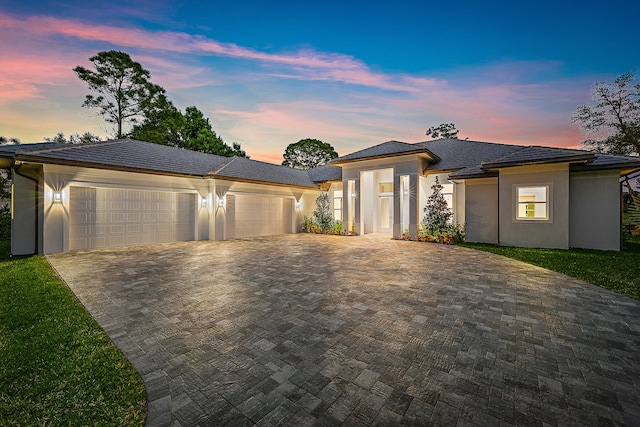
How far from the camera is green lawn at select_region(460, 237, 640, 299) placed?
216 inches

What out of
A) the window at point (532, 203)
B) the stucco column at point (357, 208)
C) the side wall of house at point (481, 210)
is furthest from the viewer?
the stucco column at point (357, 208)

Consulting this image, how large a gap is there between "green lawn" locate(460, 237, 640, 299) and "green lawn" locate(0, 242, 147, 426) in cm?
806

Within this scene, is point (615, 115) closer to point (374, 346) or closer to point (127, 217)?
point (374, 346)

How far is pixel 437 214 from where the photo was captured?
42.0 feet

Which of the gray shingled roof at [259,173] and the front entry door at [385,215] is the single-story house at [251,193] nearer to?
the gray shingled roof at [259,173]

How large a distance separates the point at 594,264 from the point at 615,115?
21.1 metres

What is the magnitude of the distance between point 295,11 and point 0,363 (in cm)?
1249

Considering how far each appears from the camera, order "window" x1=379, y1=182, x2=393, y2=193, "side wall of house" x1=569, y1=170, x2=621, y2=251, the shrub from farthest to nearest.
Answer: "window" x1=379, y1=182, x2=393, y2=193 → the shrub → "side wall of house" x1=569, y1=170, x2=621, y2=251

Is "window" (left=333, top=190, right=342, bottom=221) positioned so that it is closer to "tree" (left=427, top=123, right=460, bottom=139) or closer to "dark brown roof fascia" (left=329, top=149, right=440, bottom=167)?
"dark brown roof fascia" (left=329, top=149, right=440, bottom=167)

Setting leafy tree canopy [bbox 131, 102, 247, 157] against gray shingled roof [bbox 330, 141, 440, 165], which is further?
leafy tree canopy [bbox 131, 102, 247, 157]

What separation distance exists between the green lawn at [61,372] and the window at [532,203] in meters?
12.9

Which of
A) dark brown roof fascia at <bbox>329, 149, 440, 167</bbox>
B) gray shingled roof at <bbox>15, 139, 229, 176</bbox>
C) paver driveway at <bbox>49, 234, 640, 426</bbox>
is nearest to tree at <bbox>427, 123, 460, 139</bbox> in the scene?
dark brown roof fascia at <bbox>329, 149, 440, 167</bbox>

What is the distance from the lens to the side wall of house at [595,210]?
948 centimetres

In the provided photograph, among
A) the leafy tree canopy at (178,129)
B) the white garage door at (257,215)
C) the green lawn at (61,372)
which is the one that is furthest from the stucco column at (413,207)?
the leafy tree canopy at (178,129)
